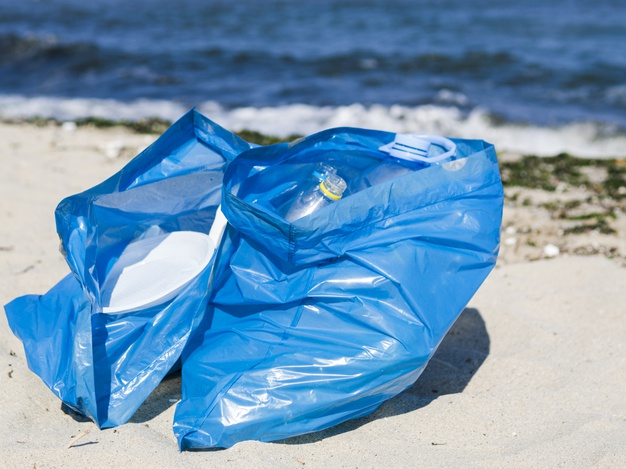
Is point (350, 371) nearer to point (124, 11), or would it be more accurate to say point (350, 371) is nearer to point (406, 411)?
point (406, 411)

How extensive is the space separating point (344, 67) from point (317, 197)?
283 inches

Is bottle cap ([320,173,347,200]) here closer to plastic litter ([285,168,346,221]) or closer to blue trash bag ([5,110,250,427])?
plastic litter ([285,168,346,221])

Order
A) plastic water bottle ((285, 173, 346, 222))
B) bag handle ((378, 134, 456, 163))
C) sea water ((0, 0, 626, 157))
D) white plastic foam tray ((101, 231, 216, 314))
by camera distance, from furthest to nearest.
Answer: sea water ((0, 0, 626, 157)) < bag handle ((378, 134, 456, 163)) < plastic water bottle ((285, 173, 346, 222)) < white plastic foam tray ((101, 231, 216, 314))

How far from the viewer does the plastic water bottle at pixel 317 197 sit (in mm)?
2330

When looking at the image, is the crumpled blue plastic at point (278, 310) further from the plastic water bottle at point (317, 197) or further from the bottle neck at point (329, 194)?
the bottle neck at point (329, 194)

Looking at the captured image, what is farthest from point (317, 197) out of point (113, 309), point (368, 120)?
point (368, 120)

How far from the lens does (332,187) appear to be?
233 centimetres

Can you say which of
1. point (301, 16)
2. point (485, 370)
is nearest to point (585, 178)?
point (485, 370)

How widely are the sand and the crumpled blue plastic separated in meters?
0.10

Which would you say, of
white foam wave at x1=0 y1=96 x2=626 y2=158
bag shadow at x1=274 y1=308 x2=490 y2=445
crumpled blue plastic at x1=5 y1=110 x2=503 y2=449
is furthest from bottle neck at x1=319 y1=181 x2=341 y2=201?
white foam wave at x1=0 y1=96 x2=626 y2=158

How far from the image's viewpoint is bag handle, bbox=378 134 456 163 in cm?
246

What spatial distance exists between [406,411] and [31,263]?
1988mm

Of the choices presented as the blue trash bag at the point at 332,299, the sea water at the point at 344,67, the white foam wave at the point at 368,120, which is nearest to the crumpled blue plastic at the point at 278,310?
the blue trash bag at the point at 332,299

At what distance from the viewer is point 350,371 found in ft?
6.81
